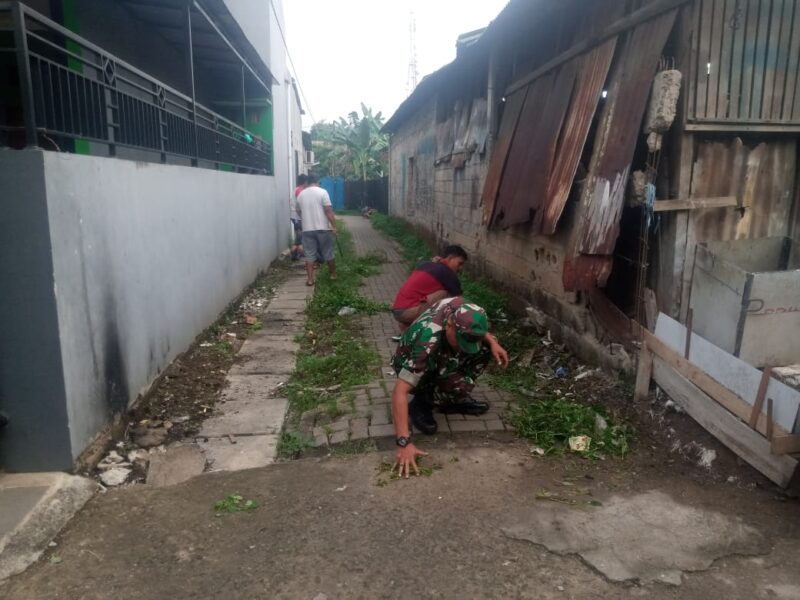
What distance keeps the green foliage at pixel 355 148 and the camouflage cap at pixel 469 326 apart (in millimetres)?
27874

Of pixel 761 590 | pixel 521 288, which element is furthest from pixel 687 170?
pixel 521 288

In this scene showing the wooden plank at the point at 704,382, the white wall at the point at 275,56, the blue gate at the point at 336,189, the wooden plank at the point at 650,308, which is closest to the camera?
the wooden plank at the point at 704,382

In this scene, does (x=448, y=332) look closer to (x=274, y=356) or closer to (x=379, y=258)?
(x=274, y=356)

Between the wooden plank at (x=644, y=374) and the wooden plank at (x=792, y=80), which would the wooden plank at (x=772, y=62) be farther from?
the wooden plank at (x=644, y=374)

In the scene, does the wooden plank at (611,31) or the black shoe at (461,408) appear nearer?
the wooden plank at (611,31)

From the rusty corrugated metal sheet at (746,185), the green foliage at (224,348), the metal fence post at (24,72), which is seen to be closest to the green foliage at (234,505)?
the metal fence post at (24,72)

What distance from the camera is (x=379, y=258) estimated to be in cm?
1191

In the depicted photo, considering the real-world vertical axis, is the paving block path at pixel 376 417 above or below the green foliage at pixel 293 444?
above

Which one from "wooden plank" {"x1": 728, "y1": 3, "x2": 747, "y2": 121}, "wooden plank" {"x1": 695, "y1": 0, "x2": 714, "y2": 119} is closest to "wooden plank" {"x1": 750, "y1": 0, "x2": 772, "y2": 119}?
"wooden plank" {"x1": 728, "y1": 3, "x2": 747, "y2": 121}

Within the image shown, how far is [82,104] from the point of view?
3.65 m

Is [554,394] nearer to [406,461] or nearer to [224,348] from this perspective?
[406,461]

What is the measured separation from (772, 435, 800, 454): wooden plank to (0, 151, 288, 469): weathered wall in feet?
11.5

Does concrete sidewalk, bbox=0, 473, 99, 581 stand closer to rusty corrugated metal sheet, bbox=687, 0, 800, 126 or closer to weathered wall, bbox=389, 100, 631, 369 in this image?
weathered wall, bbox=389, 100, 631, 369

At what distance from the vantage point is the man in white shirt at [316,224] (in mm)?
8766
